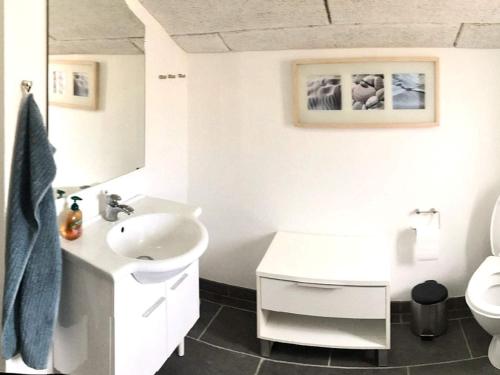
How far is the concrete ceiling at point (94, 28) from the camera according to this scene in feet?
5.81

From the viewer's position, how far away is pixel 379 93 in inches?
98.6

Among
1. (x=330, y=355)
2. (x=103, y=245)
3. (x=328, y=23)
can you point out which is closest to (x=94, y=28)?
(x=103, y=245)

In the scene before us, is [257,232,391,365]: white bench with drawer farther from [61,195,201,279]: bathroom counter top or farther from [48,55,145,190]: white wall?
[48,55,145,190]: white wall

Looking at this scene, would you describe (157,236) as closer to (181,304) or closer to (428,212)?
(181,304)

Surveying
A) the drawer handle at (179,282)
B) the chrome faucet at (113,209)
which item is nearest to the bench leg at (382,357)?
the drawer handle at (179,282)

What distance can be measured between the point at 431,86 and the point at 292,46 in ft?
2.49

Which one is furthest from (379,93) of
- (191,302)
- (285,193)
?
(191,302)

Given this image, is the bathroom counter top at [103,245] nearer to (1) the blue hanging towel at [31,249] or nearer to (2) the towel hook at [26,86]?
(1) the blue hanging towel at [31,249]

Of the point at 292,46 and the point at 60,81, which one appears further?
the point at 292,46

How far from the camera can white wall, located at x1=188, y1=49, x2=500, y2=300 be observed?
2.53m

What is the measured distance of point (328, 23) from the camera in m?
2.29

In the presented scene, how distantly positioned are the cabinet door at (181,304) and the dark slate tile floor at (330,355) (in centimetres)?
28

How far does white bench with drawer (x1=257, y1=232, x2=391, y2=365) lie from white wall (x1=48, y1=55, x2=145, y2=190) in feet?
2.81

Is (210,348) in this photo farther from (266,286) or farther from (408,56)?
(408,56)
